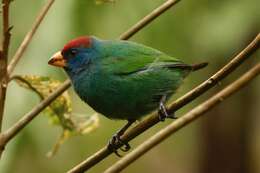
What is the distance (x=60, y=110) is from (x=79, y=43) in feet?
2.27

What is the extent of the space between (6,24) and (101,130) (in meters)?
3.22

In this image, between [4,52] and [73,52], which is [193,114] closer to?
[4,52]

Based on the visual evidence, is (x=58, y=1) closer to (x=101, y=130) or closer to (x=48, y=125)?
(x=48, y=125)

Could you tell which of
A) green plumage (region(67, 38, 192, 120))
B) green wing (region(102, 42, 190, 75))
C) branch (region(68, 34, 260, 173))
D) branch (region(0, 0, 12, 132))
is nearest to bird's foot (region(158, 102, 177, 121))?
green plumage (region(67, 38, 192, 120))

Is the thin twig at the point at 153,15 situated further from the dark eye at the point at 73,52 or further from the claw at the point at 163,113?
the dark eye at the point at 73,52

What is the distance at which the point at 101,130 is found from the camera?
18.0ft

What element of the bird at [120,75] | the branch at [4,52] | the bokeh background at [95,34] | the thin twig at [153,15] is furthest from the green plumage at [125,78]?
the branch at [4,52]

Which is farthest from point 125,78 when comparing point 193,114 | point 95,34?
point 193,114

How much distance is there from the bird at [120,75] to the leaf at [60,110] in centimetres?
15

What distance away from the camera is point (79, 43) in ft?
12.3

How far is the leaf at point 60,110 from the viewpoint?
9.82 ft

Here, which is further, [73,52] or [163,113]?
[73,52]

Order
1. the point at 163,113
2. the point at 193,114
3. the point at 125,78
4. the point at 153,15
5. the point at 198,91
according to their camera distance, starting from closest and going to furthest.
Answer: the point at 193,114 → the point at 198,91 → the point at 153,15 → the point at 163,113 → the point at 125,78

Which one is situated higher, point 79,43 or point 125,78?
point 79,43
